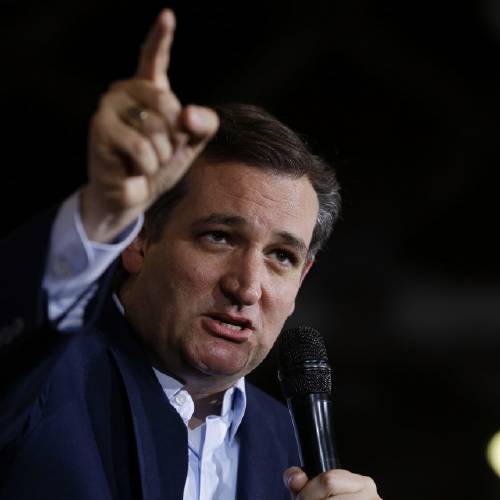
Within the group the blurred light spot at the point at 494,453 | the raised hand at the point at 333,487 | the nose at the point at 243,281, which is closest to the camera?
the raised hand at the point at 333,487

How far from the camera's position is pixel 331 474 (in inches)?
65.9

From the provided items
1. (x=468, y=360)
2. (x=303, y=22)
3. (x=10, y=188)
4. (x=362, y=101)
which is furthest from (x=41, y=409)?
(x=468, y=360)

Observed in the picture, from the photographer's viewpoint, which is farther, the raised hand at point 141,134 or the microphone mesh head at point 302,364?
the microphone mesh head at point 302,364

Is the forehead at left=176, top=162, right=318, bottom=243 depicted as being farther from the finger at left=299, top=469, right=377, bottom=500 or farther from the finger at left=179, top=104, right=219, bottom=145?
the finger at left=179, top=104, right=219, bottom=145

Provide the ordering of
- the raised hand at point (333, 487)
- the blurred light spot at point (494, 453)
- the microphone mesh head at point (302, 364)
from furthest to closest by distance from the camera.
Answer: the blurred light spot at point (494, 453) → the microphone mesh head at point (302, 364) → the raised hand at point (333, 487)

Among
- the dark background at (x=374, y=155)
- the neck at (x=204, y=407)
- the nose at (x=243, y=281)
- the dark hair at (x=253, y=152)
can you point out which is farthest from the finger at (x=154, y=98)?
the dark background at (x=374, y=155)

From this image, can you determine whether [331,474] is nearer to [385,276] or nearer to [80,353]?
[80,353]

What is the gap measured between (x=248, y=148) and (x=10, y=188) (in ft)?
5.20

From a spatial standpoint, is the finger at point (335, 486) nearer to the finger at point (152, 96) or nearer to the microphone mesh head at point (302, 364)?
the microphone mesh head at point (302, 364)

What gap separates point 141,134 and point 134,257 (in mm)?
900

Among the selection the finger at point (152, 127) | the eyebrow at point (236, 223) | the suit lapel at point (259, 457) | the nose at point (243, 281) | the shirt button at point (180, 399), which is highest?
the finger at point (152, 127)

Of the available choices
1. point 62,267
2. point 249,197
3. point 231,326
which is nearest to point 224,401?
point 231,326

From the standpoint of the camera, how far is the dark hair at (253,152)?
7.11 feet

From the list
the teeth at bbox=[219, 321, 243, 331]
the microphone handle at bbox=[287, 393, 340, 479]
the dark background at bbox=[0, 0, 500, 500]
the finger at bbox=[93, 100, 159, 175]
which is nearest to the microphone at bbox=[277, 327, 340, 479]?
the microphone handle at bbox=[287, 393, 340, 479]
